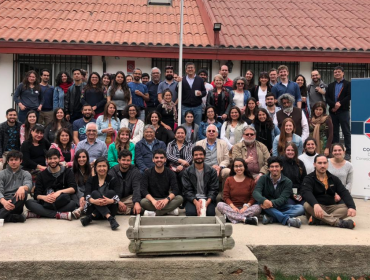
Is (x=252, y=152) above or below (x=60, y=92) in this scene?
A: below

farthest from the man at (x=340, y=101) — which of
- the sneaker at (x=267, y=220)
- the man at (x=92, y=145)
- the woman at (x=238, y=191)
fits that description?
the man at (x=92, y=145)

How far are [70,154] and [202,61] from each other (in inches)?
206

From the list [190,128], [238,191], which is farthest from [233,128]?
[238,191]

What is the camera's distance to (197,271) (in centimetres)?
493

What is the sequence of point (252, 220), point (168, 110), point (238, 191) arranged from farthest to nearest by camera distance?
point (168, 110)
point (238, 191)
point (252, 220)

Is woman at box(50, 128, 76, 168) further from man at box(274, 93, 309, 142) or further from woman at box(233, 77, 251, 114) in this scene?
man at box(274, 93, 309, 142)

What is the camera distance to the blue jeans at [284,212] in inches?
259

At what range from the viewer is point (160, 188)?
707 centimetres

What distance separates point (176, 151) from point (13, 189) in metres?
2.71

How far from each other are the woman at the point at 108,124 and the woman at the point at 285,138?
2971mm

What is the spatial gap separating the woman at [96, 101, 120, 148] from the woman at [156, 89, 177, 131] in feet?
3.12

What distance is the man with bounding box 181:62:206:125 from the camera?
934 cm

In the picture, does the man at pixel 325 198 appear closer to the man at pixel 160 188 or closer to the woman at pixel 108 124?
the man at pixel 160 188

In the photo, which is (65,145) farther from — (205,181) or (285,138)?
(285,138)
